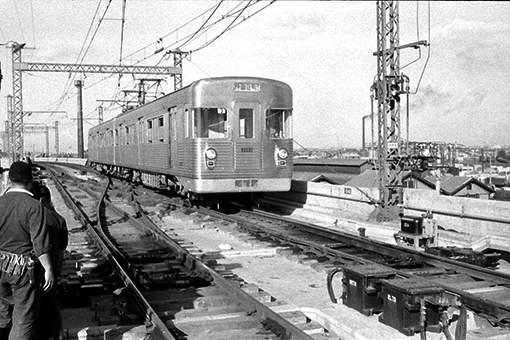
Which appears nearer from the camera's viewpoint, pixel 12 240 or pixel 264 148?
pixel 12 240

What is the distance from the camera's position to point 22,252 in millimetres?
4637

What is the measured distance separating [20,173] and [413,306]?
12.5ft

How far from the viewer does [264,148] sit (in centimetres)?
1432

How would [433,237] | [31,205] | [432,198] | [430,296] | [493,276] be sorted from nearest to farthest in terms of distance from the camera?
[31,205] → [430,296] → [493,276] → [433,237] → [432,198]

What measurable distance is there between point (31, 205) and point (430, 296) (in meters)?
3.86

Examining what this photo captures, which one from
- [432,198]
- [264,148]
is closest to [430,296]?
[432,198]

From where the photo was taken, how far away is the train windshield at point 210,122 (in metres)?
13.8

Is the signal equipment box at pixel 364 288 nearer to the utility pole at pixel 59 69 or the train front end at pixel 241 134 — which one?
the train front end at pixel 241 134

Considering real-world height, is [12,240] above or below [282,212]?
above

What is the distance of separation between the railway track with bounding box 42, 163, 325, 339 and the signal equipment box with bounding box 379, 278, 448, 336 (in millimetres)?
827

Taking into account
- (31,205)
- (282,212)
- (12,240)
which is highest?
(31,205)

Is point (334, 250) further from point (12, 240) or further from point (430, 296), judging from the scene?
point (12, 240)

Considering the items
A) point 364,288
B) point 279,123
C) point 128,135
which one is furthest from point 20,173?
point 128,135

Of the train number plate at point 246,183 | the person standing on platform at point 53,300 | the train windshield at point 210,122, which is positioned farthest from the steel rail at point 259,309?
the train windshield at point 210,122
